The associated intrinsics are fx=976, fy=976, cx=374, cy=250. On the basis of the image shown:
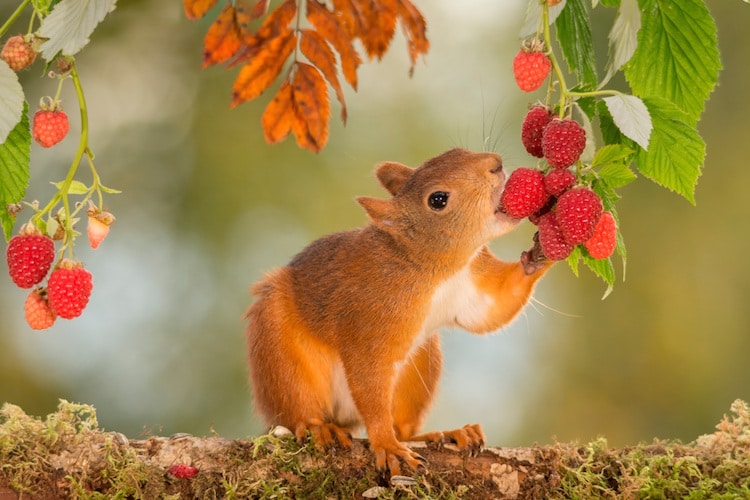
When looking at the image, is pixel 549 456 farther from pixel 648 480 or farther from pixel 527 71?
pixel 527 71

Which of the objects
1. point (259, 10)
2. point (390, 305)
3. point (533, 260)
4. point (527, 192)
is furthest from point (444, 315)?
point (259, 10)

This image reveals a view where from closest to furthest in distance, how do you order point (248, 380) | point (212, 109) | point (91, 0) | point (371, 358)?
point (91, 0), point (371, 358), point (248, 380), point (212, 109)

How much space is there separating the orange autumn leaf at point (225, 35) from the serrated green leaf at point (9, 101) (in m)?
0.34

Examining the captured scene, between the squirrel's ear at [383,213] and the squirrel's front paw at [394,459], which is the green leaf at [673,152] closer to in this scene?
the squirrel's ear at [383,213]

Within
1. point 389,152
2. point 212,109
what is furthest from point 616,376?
point 212,109

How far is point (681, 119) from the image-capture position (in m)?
1.75

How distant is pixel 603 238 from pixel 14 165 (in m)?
1.09

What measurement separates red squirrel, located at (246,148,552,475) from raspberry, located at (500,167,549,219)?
0.89 ft

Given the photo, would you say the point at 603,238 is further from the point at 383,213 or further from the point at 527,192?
the point at 383,213

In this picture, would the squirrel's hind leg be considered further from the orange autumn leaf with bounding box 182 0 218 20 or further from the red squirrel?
the orange autumn leaf with bounding box 182 0 218 20

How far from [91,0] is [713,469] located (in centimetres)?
167

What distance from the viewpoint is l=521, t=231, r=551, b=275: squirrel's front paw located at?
235 centimetres

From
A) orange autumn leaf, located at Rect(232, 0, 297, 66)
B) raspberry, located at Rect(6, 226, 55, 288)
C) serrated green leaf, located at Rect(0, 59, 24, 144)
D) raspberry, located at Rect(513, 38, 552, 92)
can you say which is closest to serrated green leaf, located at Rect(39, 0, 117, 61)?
serrated green leaf, located at Rect(0, 59, 24, 144)

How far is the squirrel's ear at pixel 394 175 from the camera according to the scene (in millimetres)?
2543
